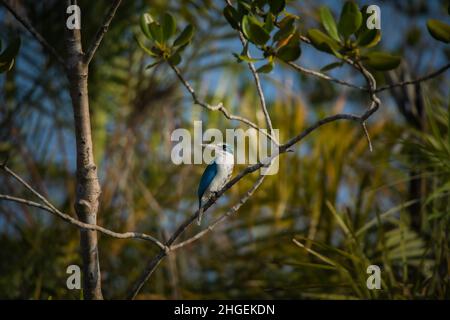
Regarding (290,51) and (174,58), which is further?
(174,58)

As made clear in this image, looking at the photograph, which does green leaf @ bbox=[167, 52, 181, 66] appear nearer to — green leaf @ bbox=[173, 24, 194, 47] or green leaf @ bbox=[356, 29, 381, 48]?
green leaf @ bbox=[173, 24, 194, 47]

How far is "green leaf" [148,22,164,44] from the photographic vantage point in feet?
6.11

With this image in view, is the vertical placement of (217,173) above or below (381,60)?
below

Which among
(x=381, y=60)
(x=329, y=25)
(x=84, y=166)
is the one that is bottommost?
(x=84, y=166)

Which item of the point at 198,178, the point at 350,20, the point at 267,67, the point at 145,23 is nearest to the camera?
the point at 350,20

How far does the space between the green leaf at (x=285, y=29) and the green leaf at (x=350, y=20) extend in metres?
0.13

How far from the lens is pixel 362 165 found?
3.94 m


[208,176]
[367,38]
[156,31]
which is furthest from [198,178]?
[367,38]

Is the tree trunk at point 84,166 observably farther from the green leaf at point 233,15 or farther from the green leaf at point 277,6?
the green leaf at point 277,6

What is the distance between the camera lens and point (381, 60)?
1.67 metres

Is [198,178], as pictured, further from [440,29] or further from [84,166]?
[440,29]

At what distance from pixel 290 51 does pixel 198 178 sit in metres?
2.56

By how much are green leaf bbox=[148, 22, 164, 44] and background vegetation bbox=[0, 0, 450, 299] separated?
3.68 ft

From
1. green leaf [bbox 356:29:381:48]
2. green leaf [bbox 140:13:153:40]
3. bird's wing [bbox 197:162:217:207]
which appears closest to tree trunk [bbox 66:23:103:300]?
green leaf [bbox 140:13:153:40]
